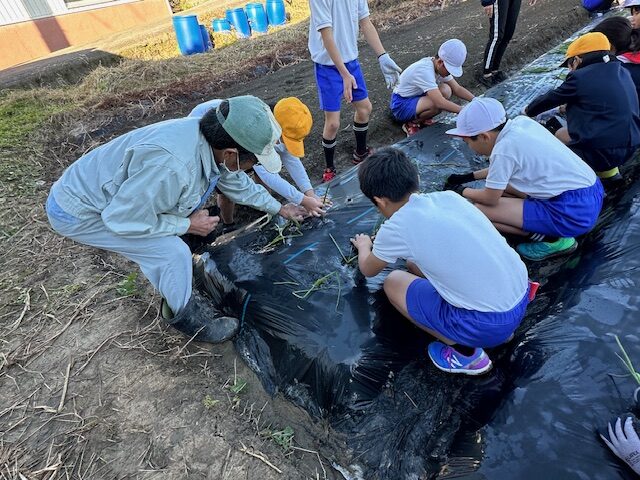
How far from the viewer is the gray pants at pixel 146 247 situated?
2025 millimetres

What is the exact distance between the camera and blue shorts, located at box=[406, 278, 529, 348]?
1.72m

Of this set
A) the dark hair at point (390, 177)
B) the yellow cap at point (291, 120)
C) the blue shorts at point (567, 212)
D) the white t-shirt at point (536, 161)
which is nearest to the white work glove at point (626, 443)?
the dark hair at point (390, 177)

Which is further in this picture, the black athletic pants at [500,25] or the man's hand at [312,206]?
the black athletic pants at [500,25]

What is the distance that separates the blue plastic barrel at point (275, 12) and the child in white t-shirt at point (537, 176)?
9.37 metres

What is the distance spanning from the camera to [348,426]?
1.79m

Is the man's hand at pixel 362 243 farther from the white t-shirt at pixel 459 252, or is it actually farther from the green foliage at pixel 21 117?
the green foliage at pixel 21 117

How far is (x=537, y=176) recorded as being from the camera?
2359mm

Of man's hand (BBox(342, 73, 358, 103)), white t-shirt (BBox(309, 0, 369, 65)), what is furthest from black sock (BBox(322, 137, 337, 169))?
white t-shirt (BBox(309, 0, 369, 65))

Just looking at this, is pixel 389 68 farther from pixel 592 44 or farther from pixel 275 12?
pixel 275 12

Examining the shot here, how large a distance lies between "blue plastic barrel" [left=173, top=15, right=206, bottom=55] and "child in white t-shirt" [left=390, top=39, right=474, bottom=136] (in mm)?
6304

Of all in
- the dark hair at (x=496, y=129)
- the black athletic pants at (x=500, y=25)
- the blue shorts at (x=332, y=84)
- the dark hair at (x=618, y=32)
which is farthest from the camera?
the black athletic pants at (x=500, y=25)

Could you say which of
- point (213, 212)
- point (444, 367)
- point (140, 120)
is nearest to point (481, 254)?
point (444, 367)

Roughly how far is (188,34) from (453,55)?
6.90 metres

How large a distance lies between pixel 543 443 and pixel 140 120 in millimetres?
5521
